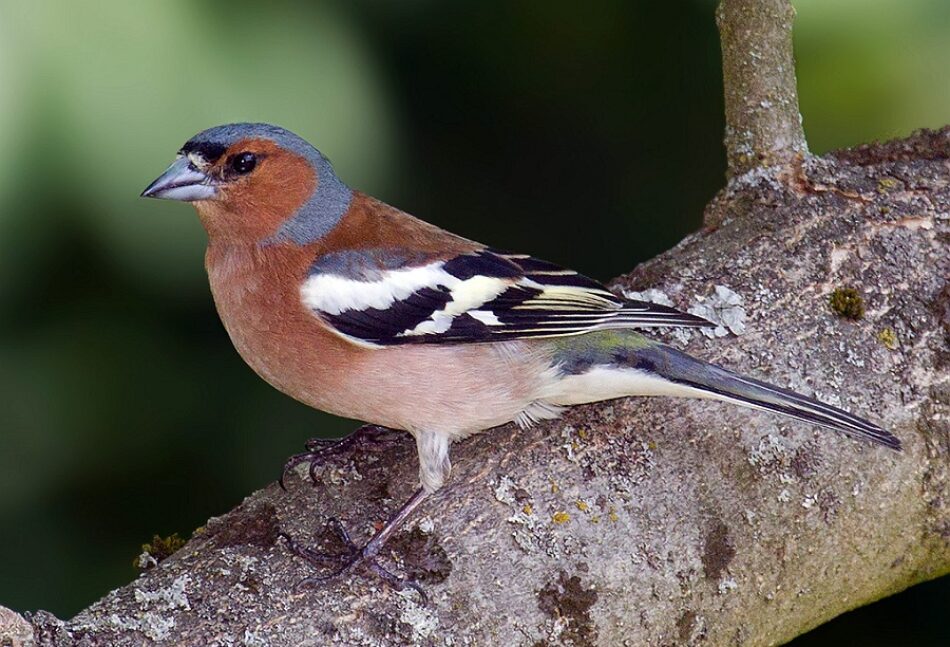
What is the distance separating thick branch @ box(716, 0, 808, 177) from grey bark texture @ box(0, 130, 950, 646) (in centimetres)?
28

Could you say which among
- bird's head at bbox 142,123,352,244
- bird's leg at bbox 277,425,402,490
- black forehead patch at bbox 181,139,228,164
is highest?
black forehead patch at bbox 181,139,228,164

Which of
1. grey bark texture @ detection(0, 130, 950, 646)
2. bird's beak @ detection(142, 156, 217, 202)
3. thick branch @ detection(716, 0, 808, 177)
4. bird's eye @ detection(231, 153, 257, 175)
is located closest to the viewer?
grey bark texture @ detection(0, 130, 950, 646)

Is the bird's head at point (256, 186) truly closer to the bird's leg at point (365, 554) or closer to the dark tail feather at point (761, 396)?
the bird's leg at point (365, 554)

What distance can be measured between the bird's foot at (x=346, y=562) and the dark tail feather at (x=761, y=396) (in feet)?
2.91

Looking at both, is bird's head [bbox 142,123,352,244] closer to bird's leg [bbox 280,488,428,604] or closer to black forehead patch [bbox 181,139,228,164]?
black forehead patch [bbox 181,139,228,164]

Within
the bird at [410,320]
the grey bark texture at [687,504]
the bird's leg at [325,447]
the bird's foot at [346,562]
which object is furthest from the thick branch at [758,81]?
the bird's foot at [346,562]

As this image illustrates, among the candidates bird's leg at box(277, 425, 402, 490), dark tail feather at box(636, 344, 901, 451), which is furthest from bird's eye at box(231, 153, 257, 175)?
dark tail feather at box(636, 344, 901, 451)

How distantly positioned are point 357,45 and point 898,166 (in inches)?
69.6

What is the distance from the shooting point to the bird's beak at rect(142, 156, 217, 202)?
10.1 ft

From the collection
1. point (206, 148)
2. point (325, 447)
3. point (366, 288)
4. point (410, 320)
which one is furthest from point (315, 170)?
point (325, 447)

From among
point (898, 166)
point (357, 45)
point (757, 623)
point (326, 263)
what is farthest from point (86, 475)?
point (898, 166)

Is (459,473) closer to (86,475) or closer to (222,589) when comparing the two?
(222,589)

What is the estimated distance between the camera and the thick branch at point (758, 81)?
362cm

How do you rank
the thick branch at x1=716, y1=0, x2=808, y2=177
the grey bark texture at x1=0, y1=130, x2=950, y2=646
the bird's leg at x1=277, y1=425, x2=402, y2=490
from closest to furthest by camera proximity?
the grey bark texture at x1=0, y1=130, x2=950, y2=646 → the bird's leg at x1=277, y1=425, x2=402, y2=490 → the thick branch at x1=716, y1=0, x2=808, y2=177
